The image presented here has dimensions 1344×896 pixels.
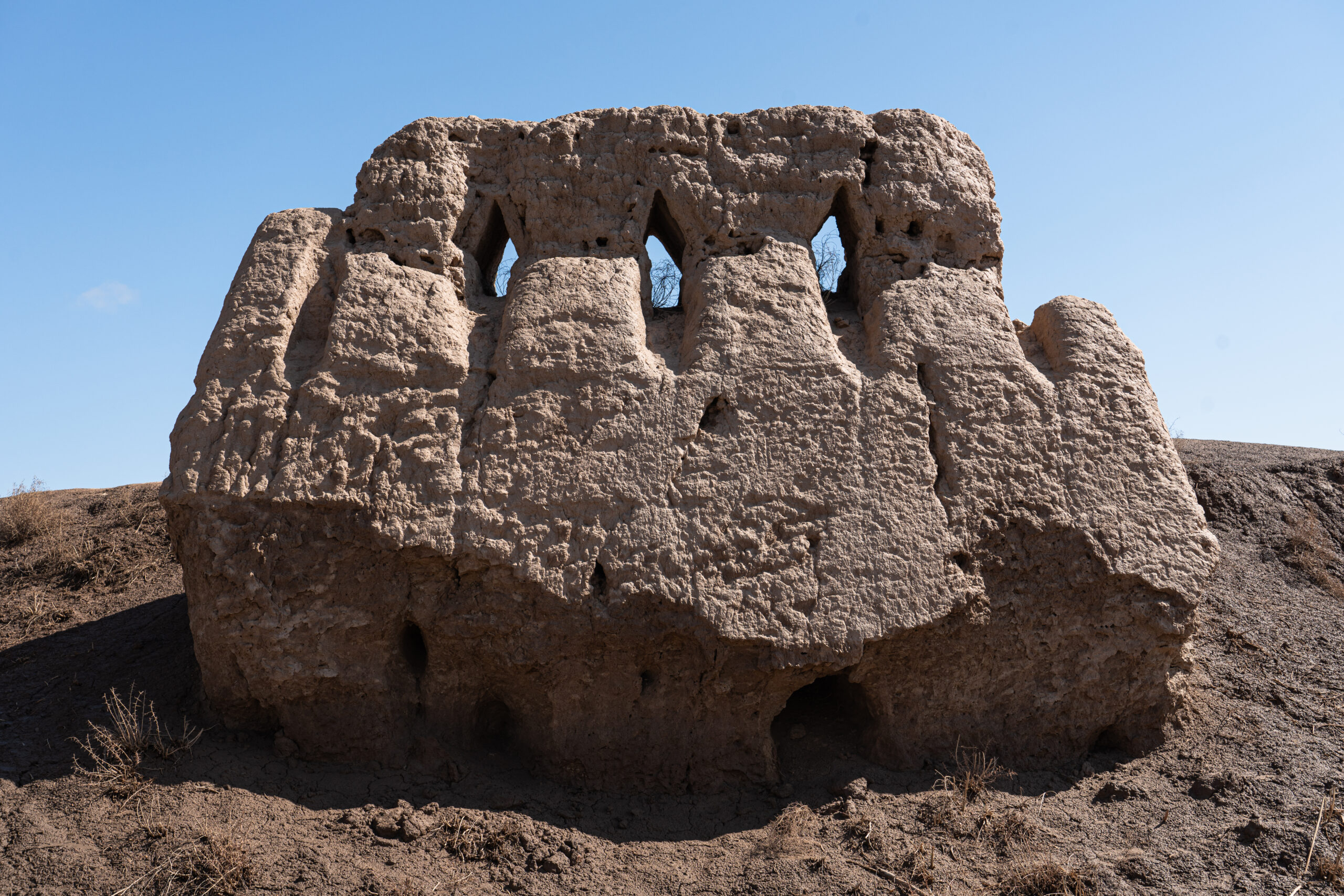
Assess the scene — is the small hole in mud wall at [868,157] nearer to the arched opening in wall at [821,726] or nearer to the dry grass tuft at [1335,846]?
the arched opening in wall at [821,726]

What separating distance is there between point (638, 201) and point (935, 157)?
4.82 ft

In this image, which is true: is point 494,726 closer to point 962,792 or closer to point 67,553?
point 962,792

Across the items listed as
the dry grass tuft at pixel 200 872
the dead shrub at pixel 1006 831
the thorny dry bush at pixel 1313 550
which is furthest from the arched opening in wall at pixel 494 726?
the thorny dry bush at pixel 1313 550

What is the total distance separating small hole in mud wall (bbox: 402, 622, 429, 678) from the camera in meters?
3.76

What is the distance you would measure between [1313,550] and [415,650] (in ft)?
18.7

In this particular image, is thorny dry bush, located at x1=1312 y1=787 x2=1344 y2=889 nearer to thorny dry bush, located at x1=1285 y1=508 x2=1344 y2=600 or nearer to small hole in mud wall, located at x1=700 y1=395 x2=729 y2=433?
thorny dry bush, located at x1=1285 y1=508 x2=1344 y2=600

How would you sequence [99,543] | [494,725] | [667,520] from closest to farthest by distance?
1. [667,520]
2. [494,725]
3. [99,543]

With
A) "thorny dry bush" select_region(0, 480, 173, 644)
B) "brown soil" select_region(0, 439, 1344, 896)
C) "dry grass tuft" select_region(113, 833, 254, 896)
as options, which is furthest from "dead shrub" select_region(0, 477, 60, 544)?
"dry grass tuft" select_region(113, 833, 254, 896)

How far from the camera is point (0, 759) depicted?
3773 mm

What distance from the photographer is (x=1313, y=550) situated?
580 cm

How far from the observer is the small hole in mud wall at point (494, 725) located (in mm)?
3869

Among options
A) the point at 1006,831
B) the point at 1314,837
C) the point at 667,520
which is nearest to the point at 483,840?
the point at 667,520

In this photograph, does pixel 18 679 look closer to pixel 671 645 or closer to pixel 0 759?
pixel 0 759

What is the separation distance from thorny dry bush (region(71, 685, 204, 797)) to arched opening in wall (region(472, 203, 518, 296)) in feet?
7.98
